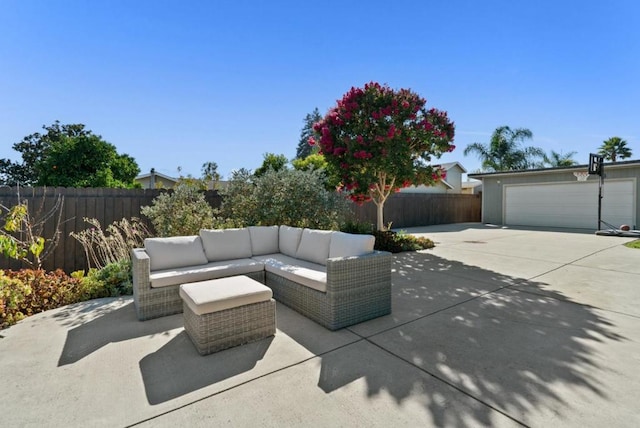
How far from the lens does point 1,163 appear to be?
1992 centimetres

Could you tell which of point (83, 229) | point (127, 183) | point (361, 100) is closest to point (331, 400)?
point (83, 229)

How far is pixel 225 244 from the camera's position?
15.2 ft

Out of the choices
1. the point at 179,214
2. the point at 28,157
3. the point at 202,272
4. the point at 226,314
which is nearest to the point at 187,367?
the point at 226,314

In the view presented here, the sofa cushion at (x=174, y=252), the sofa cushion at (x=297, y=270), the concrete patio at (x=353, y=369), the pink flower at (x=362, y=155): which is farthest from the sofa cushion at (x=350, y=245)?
the pink flower at (x=362, y=155)

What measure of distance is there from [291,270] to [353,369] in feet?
5.60

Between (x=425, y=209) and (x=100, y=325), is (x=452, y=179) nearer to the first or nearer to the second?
(x=425, y=209)

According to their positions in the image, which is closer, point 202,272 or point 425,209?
point 202,272

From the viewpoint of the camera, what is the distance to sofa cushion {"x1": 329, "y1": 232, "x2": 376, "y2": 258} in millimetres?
3727

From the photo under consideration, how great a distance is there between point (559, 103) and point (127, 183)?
825 inches

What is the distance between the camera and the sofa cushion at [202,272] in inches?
144

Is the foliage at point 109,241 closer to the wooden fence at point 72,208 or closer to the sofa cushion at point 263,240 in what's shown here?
the wooden fence at point 72,208

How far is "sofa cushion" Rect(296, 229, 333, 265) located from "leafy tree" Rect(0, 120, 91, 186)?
21744mm

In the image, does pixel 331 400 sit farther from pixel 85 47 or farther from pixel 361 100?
pixel 85 47

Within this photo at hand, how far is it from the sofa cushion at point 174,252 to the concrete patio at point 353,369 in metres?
0.68
